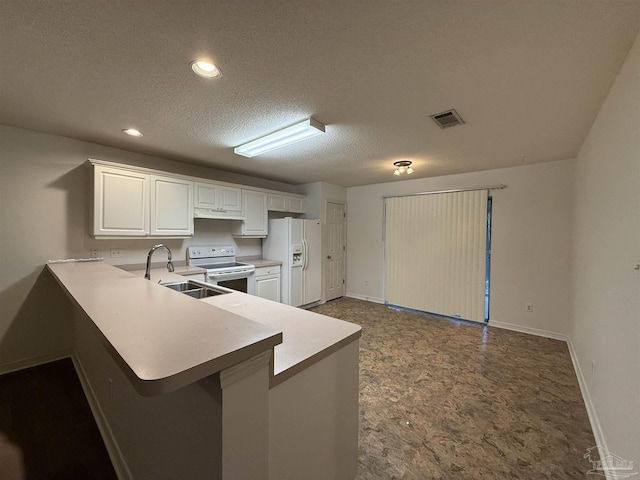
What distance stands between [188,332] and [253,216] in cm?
342

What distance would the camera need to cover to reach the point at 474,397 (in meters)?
2.15

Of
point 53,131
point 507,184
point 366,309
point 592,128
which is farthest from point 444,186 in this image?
point 53,131

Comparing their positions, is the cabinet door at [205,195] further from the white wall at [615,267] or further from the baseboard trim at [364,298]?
the white wall at [615,267]

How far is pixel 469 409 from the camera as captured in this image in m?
2.00

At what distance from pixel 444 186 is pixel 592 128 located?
78.6 inches

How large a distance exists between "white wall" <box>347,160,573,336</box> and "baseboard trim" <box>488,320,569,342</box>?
0.9 inches

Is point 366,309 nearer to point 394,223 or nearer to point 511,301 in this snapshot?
point 394,223

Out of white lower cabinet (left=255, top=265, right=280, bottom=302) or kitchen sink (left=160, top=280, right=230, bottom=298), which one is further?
white lower cabinet (left=255, top=265, right=280, bottom=302)

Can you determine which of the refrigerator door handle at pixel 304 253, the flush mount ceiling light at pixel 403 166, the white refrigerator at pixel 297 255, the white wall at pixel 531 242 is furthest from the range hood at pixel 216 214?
the white wall at pixel 531 242

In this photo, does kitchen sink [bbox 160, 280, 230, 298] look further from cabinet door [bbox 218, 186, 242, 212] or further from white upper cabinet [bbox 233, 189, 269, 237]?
white upper cabinet [bbox 233, 189, 269, 237]

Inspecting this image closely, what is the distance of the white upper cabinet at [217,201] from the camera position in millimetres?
3482

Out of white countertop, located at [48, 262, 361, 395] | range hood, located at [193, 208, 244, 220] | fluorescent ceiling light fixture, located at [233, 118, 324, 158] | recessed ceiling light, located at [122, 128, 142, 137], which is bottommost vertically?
white countertop, located at [48, 262, 361, 395]

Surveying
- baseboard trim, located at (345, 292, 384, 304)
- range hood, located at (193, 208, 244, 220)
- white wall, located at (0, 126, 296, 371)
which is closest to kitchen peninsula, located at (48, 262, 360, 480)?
white wall, located at (0, 126, 296, 371)

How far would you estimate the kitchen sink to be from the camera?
2.20 metres
